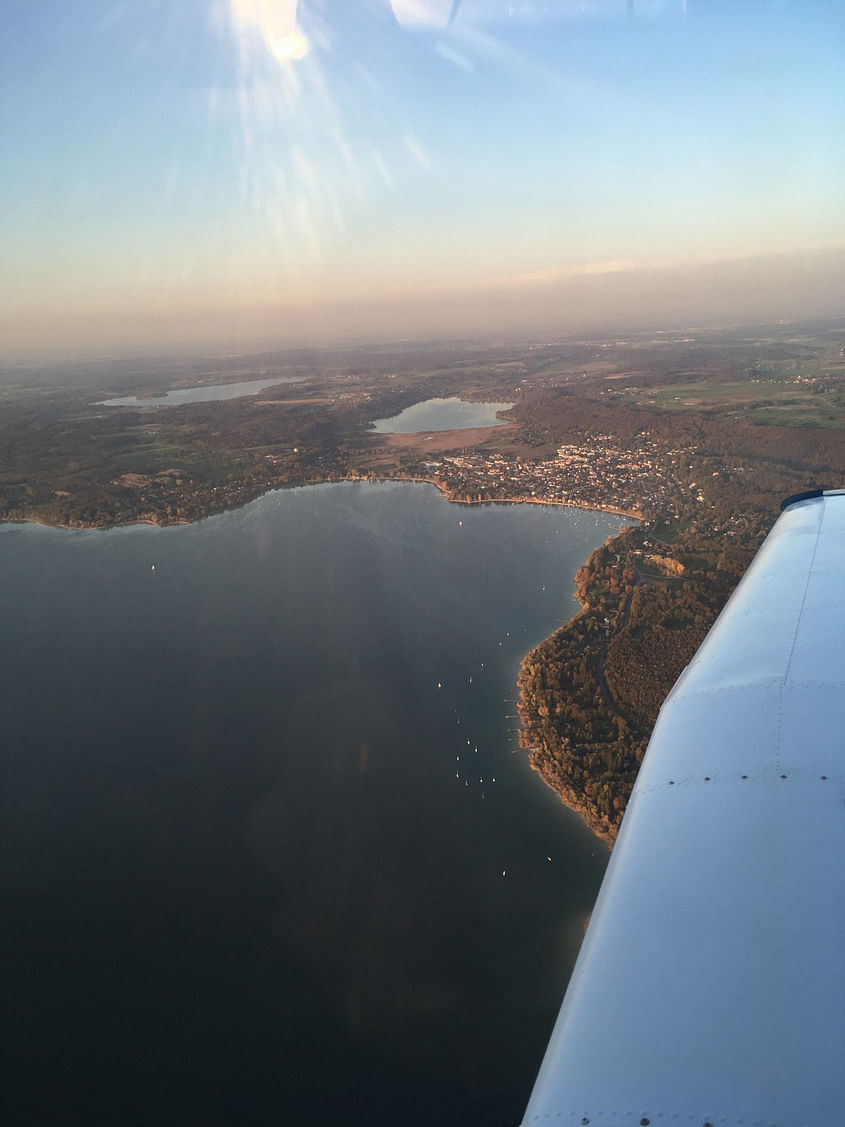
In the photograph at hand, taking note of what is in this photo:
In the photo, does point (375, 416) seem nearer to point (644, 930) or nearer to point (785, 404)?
point (785, 404)

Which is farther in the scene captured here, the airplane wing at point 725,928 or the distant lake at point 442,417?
the distant lake at point 442,417

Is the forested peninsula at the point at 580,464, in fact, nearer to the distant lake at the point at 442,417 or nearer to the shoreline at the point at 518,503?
the shoreline at the point at 518,503

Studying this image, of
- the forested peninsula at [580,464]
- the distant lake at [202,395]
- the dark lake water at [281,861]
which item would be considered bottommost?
the dark lake water at [281,861]

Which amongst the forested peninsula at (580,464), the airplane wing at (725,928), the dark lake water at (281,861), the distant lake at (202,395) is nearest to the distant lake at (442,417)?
the forested peninsula at (580,464)

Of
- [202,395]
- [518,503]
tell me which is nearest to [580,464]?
[518,503]

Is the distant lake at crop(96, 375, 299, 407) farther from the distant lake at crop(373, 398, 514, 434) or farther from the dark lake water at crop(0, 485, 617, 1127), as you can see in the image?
the dark lake water at crop(0, 485, 617, 1127)

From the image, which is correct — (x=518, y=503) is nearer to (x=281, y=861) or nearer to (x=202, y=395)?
(x=281, y=861)
